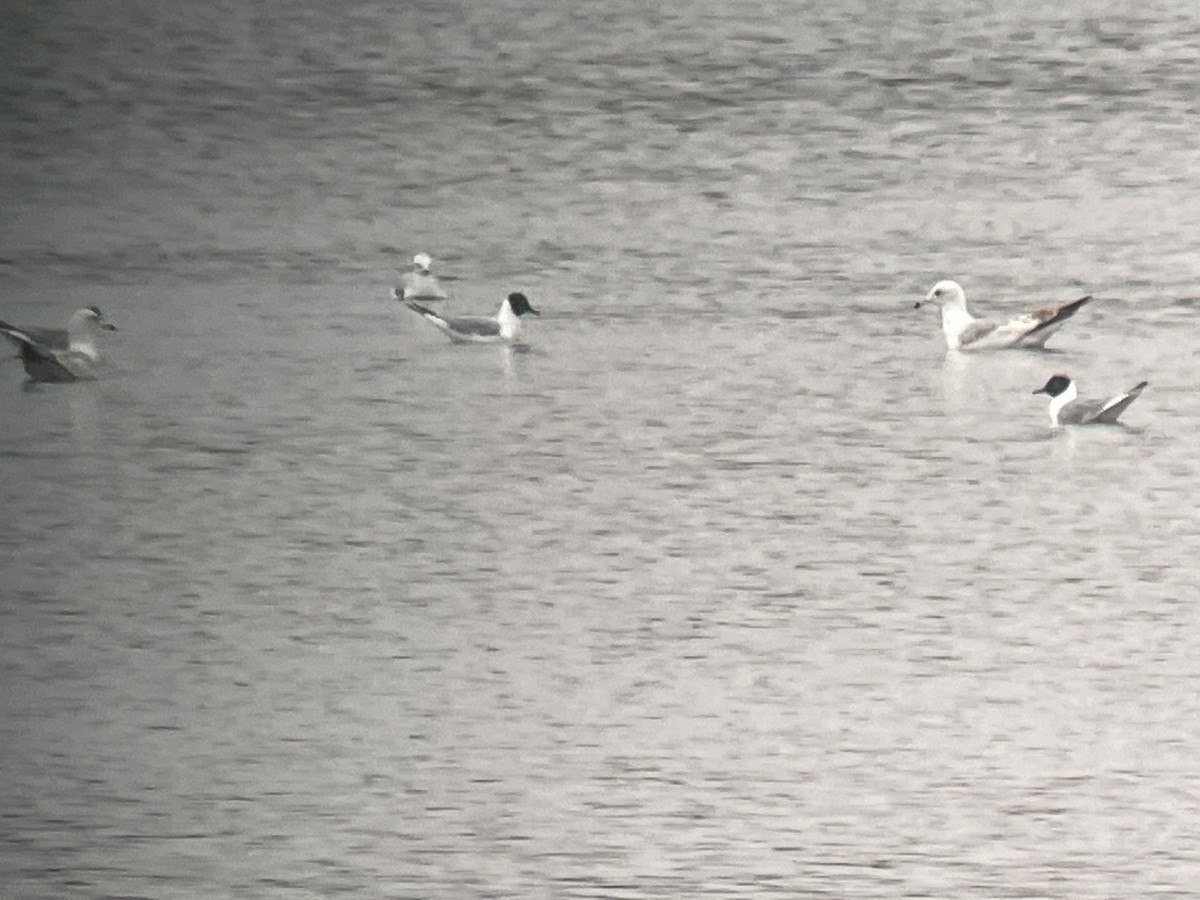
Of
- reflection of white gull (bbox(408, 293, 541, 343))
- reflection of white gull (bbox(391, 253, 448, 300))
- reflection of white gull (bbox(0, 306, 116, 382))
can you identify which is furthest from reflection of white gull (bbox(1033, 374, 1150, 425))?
reflection of white gull (bbox(0, 306, 116, 382))

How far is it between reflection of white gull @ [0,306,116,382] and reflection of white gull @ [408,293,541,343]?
126 cm

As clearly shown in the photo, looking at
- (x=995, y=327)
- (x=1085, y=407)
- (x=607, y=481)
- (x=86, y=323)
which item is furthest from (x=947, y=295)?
(x=86, y=323)

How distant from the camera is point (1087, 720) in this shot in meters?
6.39

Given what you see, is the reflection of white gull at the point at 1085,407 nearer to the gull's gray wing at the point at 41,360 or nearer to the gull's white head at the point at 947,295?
the gull's white head at the point at 947,295

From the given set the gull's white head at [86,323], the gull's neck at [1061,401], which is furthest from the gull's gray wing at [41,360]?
the gull's neck at [1061,401]

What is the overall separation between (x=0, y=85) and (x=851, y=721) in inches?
397

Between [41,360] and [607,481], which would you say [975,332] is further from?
[41,360]

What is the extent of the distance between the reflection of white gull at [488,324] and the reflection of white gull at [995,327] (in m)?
1.60

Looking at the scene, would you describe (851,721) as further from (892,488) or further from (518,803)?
(892,488)

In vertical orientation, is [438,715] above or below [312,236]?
below

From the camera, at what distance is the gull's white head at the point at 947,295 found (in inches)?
404

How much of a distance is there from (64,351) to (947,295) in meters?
3.22

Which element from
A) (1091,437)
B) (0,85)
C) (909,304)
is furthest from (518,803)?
(0,85)

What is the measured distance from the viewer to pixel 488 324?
10.4m
